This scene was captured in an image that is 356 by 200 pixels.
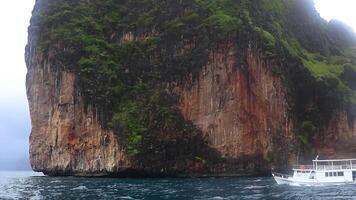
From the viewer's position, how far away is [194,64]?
4001 inches

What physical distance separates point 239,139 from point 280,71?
56.5 feet

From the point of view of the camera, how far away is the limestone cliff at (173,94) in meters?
97.1

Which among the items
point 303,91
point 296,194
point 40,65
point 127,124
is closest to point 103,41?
point 40,65

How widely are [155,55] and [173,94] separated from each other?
32.4ft

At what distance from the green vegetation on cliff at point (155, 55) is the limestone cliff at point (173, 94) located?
226 mm

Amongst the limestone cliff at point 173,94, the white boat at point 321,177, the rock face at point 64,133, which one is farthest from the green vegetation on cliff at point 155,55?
the white boat at point 321,177

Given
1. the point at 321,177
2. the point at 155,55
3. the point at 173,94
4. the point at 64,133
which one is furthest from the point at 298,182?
the point at 64,133

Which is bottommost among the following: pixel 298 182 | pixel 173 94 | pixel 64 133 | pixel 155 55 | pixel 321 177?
pixel 298 182

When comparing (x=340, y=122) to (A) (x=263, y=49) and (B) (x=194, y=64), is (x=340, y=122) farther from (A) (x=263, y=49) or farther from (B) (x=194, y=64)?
(B) (x=194, y=64)

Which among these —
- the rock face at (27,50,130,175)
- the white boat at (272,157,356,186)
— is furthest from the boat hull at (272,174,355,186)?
the rock face at (27,50,130,175)

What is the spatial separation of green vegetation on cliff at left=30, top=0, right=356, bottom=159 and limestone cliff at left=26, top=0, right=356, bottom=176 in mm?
226

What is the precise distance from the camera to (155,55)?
107 metres

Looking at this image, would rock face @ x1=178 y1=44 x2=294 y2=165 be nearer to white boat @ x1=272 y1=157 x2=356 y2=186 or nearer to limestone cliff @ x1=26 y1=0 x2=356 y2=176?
limestone cliff @ x1=26 y1=0 x2=356 y2=176

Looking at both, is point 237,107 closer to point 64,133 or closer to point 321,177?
point 321,177
